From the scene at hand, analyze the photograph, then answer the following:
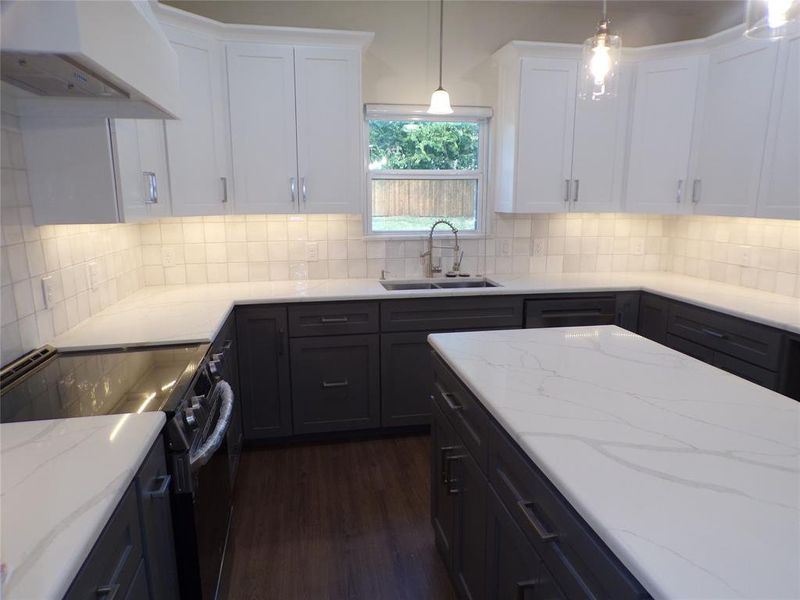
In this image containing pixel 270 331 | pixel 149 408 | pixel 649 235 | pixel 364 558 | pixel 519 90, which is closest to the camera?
pixel 149 408

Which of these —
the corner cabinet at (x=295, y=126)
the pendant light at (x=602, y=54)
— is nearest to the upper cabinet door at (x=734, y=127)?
the pendant light at (x=602, y=54)

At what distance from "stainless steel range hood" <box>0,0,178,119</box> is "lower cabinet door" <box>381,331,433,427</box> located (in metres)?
1.70

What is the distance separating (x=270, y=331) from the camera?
9.30ft

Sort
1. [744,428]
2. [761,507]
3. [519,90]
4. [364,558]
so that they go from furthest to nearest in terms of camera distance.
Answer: [519,90]
[364,558]
[744,428]
[761,507]

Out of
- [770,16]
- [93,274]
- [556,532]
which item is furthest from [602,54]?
[93,274]

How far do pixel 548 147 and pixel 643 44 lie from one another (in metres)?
1.15

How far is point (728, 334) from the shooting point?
101 inches

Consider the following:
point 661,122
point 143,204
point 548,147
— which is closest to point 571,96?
point 548,147

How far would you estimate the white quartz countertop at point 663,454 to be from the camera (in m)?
0.74

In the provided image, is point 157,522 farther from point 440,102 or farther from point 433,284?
point 433,284

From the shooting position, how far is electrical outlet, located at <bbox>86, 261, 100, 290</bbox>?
2330mm

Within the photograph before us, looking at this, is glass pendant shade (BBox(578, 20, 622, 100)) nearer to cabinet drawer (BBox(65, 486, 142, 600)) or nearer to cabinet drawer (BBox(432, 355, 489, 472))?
cabinet drawer (BBox(432, 355, 489, 472))

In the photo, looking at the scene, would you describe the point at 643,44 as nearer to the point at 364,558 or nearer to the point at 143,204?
the point at 143,204

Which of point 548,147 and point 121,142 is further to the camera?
point 548,147
